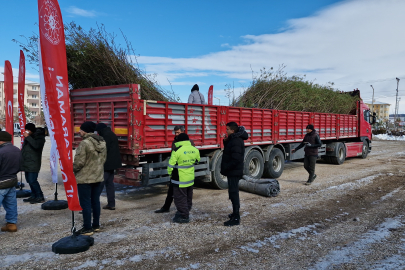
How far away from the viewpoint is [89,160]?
14.8 ft

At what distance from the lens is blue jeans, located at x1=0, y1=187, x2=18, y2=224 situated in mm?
4668

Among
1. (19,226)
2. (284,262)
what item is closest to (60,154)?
(19,226)

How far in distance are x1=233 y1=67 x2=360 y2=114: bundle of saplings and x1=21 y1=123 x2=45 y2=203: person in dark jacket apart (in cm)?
617

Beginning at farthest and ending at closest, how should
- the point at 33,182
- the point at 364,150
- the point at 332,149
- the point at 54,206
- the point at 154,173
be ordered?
the point at 364,150
the point at 332,149
the point at 33,182
the point at 154,173
the point at 54,206

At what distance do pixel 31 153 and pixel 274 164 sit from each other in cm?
669

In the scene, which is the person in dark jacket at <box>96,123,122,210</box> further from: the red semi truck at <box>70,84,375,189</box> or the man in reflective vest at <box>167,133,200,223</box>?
the man in reflective vest at <box>167,133,200,223</box>

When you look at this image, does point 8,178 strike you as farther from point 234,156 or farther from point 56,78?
point 234,156

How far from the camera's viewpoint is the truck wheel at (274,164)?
9367 millimetres

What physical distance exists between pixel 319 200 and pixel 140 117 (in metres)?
4.17

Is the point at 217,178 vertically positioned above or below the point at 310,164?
below

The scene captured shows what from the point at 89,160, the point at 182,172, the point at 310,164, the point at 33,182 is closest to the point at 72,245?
the point at 89,160

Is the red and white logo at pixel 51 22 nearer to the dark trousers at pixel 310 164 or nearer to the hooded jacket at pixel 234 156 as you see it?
the hooded jacket at pixel 234 156

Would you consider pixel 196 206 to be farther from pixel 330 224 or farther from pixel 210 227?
pixel 330 224

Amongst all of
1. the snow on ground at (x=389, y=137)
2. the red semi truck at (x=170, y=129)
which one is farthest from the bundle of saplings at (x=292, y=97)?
the snow on ground at (x=389, y=137)
